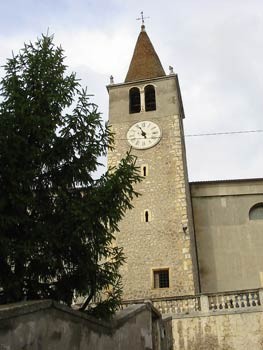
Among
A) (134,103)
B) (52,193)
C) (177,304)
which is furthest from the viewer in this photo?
(134,103)

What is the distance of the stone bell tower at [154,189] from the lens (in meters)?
18.5

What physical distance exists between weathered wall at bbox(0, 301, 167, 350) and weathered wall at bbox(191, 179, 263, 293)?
38.2 ft

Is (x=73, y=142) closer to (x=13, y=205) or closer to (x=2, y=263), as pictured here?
(x=13, y=205)

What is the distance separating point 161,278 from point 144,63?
13.4m

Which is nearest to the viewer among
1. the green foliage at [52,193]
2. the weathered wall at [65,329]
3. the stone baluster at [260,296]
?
the weathered wall at [65,329]

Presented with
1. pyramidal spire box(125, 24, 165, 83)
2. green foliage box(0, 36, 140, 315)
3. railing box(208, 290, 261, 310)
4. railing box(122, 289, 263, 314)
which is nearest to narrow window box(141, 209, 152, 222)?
railing box(122, 289, 263, 314)

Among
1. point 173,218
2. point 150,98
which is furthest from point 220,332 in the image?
point 150,98

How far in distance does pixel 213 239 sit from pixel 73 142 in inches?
535

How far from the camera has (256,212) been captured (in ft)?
69.9

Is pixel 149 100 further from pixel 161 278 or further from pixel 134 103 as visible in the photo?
pixel 161 278

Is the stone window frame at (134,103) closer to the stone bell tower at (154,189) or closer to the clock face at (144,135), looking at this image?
the stone bell tower at (154,189)

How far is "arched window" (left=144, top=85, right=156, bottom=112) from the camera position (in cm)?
2362

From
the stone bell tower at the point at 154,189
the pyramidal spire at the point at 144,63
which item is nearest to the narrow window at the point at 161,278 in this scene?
the stone bell tower at the point at 154,189

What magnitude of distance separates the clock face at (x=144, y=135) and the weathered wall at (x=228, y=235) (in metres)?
3.04
